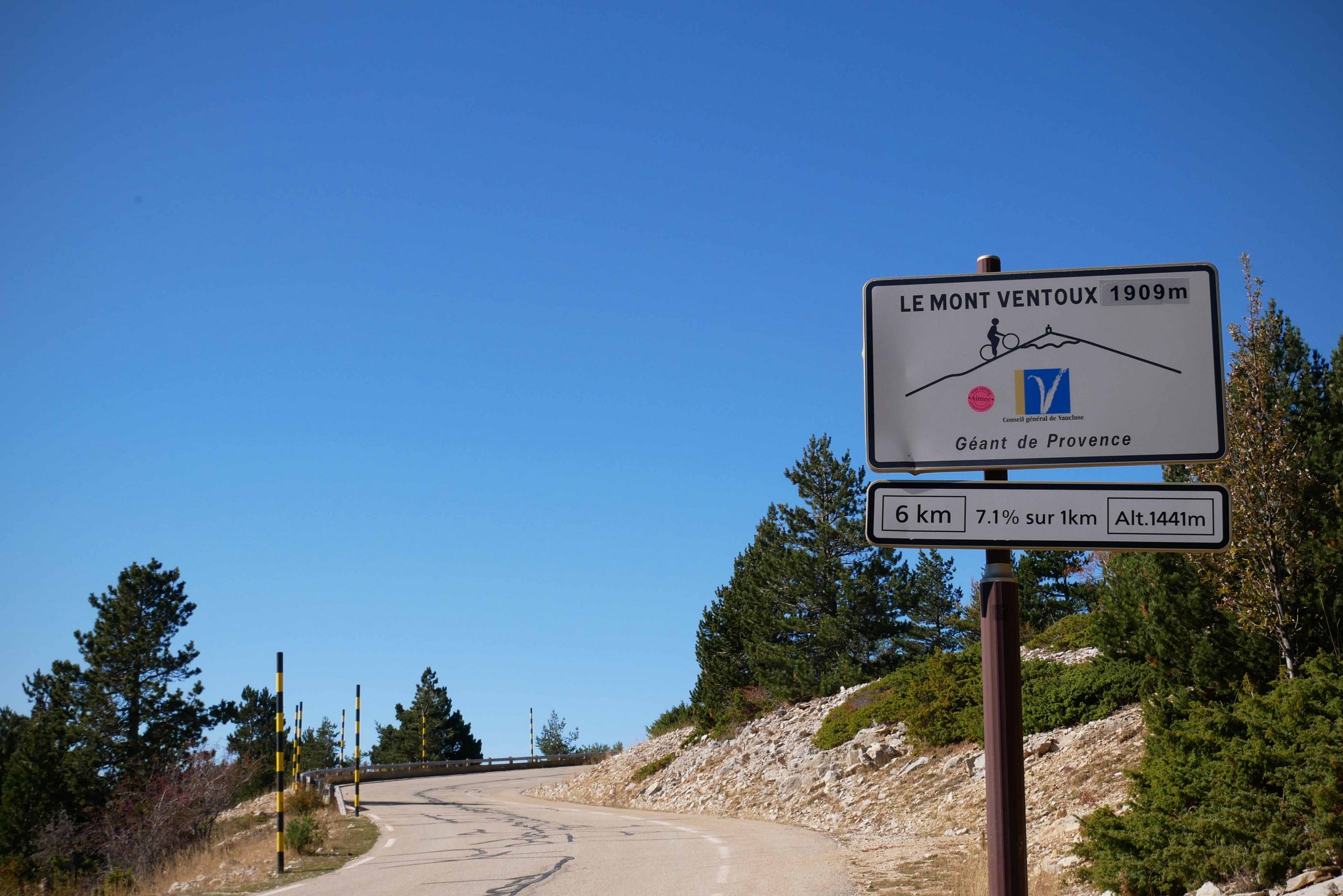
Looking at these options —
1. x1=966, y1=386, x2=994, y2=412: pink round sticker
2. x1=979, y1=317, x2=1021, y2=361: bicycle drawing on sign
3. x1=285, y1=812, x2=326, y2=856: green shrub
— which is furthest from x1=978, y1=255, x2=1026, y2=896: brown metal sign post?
x1=285, y1=812, x2=326, y2=856: green shrub

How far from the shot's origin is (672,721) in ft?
161

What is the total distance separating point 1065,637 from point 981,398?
23308 mm

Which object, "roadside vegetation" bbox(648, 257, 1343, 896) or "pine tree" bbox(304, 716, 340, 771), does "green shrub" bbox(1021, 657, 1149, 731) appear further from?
"pine tree" bbox(304, 716, 340, 771)

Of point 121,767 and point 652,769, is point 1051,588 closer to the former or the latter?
point 652,769

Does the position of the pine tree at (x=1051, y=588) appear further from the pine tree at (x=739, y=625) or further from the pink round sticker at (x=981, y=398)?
the pink round sticker at (x=981, y=398)

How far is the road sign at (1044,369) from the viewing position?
4066mm

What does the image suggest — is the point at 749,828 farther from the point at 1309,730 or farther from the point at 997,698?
the point at 997,698

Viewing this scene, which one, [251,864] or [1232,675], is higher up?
[1232,675]

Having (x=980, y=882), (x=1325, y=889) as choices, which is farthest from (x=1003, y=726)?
(x=980, y=882)

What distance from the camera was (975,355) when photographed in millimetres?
4145

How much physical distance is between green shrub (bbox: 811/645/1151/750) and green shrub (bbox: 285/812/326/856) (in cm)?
1097

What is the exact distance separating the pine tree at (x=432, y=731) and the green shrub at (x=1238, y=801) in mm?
74829

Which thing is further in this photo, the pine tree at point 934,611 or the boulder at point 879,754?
the pine tree at point 934,611

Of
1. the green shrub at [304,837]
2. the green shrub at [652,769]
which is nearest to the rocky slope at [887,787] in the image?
the green shrub at [652,769]
